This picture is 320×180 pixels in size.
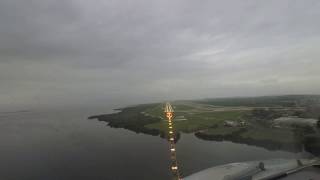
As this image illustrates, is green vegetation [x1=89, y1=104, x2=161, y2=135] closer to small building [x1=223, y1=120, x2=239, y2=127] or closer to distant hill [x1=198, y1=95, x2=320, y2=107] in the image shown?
small building [x1=223, y1=120, x2=239, y2=127]

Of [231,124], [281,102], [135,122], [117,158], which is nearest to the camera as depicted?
[117,158]

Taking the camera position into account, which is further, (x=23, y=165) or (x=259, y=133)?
(x=259, y=133)

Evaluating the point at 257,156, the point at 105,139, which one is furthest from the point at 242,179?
the point at 105,139

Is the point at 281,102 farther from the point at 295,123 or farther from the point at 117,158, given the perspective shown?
the point at 117,158

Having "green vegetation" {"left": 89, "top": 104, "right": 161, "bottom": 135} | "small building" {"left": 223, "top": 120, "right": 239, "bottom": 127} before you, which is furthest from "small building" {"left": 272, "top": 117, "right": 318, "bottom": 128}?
"green vegetation" {"left": 89, "top": 104, "right": 161, "bottom": 135}

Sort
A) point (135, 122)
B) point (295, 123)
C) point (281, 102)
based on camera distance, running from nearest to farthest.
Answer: point (295, 123) < point (135, 122) < point (281, 102)

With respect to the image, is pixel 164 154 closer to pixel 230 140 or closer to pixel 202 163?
pixel 202 163

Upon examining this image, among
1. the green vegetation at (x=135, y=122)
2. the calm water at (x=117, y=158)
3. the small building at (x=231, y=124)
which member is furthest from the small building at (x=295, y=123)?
the green vegetation at (x=135, y=122)

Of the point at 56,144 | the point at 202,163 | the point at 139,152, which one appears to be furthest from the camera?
the point at 56,144

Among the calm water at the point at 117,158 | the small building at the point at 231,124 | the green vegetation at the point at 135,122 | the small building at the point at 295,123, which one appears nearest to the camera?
the calm water at the point at 117,158

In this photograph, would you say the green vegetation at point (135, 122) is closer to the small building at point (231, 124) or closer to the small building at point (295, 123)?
the small building at point (231, 124)

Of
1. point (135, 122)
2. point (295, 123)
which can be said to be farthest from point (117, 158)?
point (135, 122)
